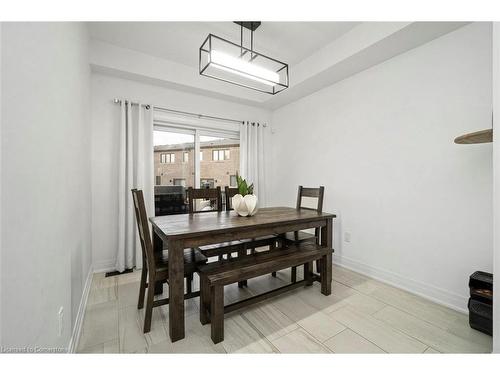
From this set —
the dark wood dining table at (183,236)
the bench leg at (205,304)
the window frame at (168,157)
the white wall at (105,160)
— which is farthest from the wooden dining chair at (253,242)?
the white wall at (105,160)

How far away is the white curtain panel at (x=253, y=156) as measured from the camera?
3.91 metres

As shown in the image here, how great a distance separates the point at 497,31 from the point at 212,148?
3.33m

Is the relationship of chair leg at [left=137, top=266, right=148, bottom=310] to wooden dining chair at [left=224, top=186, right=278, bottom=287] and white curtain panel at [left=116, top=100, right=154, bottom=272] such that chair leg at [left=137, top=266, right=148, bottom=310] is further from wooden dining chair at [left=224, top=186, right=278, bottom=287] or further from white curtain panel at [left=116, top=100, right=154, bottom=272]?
white curtain panel at [left=116, top=100, right=154, bottom=272]

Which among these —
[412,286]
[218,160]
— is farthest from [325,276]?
[218,160]

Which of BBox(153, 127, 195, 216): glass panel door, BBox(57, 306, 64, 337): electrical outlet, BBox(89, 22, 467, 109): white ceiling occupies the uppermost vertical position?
BBox(89, 22, 467, 109): white ceiling

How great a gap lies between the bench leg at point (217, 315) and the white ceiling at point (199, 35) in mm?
2650

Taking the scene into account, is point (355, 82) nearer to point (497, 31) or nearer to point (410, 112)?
point (410, 112)

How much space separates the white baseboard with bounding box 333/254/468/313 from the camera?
1935 millimetres

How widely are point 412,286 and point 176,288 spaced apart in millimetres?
2349

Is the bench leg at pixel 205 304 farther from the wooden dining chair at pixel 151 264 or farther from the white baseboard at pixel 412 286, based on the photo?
the white baseboard at pixel 412 286

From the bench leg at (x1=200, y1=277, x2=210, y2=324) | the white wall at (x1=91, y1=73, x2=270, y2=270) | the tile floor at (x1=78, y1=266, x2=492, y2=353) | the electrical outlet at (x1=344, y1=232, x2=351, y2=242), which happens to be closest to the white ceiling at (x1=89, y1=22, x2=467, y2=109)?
the white wall at (x1=91, y1=73, x2=270, y2=270)

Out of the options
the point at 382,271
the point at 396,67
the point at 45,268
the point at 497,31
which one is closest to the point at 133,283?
the point at 45,268

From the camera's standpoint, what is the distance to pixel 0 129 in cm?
63

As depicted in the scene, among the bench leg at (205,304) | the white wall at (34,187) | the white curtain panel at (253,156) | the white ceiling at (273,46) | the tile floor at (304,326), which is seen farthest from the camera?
the white curtain panel at (253,156)
